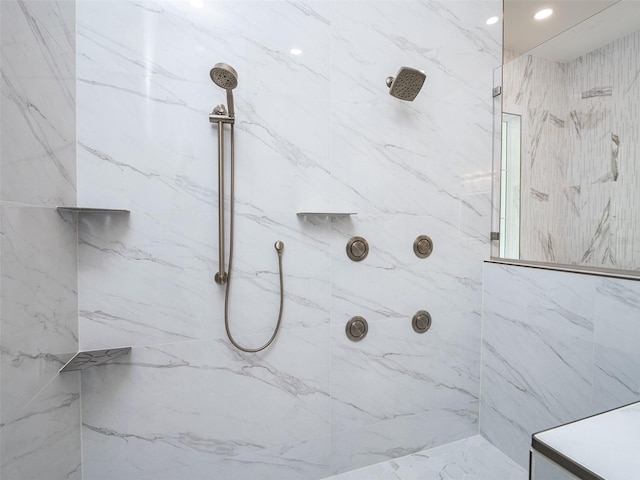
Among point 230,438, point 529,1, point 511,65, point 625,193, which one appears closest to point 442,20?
point 511,65

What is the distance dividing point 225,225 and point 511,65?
168 centimetres

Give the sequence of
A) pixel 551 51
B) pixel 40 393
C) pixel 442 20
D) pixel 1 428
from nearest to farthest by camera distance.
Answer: pixel 1 428 → pixel 40 393 → pixel 551 51 → pixel 442 20

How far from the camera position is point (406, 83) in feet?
4.29

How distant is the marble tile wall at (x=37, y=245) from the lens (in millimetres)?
710

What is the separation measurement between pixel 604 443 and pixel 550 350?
2.90ft

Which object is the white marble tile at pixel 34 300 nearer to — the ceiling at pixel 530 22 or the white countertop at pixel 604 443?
the white countertop at pixel 604 443

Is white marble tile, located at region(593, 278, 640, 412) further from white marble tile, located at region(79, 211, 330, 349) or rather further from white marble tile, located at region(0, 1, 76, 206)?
white marble tile, located at region(0, 1, 76, 206)

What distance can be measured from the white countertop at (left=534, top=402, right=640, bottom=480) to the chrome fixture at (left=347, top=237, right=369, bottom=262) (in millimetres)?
892

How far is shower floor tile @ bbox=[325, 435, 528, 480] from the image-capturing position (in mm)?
1385

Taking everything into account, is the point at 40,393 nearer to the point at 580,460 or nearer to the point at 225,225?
the point at 225,225

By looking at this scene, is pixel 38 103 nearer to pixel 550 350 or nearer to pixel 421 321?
pixel 421 321

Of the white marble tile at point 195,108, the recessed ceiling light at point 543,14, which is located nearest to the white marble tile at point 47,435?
the white marble tile at point 195,108

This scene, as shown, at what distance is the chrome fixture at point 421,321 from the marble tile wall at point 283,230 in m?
0.05

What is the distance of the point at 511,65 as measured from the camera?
1.58 m
